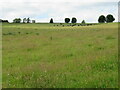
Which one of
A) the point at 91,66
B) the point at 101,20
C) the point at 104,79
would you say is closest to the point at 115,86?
the point at 104,79

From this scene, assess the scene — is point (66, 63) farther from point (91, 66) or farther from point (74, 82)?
point (74, 82)

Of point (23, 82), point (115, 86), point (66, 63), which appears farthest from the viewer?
point (66, 63)

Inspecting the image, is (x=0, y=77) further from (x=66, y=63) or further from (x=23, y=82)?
(x=66, y=63)

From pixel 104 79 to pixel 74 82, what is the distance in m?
1.21

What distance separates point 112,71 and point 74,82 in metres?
2.34

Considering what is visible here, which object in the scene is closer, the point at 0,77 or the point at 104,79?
the point at 104,79

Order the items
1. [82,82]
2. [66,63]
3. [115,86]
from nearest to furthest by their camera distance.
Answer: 1. [115,86]
2. [82,82]
3. [66,63]

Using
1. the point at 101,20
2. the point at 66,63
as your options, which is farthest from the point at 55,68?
the point at 101,20

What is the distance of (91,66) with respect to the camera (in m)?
13.4

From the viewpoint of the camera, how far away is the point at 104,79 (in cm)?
1071

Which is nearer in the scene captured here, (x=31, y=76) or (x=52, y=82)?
(x=52, y=82)

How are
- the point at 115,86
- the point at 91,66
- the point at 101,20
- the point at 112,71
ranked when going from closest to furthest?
the point at 115,86, the point at 112,71, the point at 91,66, the point at 101,20

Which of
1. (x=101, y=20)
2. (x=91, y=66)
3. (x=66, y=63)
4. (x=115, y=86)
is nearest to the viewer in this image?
(x=115, y=86)

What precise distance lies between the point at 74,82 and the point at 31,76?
7.97 feet
